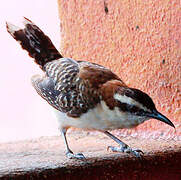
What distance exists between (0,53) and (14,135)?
82 centimetres

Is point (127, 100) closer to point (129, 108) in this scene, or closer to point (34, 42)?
point (129, 108)

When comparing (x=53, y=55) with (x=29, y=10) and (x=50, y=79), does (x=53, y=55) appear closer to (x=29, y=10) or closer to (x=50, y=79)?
(x=50, y=79)

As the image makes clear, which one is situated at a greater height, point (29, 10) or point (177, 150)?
point (29, 10)

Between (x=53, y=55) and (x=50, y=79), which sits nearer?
(x=50, y=79)

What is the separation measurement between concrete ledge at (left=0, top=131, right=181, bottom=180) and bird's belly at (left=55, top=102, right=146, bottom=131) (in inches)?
5.8

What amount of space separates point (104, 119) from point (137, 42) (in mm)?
666

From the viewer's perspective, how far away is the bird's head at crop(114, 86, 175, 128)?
6.96ft

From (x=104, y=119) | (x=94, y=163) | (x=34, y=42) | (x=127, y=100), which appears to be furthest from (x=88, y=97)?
(x=34, y=42)

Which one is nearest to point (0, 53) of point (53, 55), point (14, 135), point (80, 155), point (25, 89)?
point (25, 89)

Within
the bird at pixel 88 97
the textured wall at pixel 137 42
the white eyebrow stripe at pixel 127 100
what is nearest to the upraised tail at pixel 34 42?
the bird at pixel 88 97

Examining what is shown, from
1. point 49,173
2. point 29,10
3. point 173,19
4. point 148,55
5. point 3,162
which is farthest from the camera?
point 29,10

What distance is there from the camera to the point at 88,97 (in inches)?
92.6

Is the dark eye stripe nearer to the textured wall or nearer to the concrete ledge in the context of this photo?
the concrete ledge

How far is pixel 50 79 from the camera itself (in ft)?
8.36
